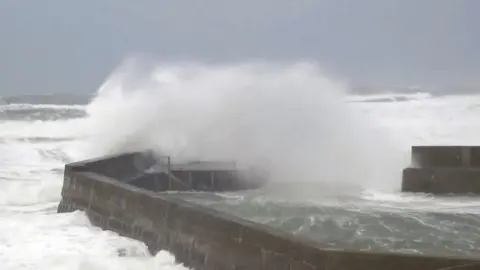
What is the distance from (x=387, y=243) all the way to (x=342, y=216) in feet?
5.95

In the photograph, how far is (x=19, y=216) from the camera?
9.12 m

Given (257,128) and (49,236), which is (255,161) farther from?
(49,236)

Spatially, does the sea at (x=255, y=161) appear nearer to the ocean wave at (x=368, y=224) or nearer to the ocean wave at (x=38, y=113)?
the ocean wave at (x=368, y=224)

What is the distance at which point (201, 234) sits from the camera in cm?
601

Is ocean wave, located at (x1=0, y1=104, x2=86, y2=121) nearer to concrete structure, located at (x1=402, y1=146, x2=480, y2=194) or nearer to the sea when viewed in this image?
the sea

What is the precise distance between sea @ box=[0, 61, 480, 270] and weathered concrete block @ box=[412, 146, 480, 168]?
0.78 m

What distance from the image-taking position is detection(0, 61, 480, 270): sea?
704cm

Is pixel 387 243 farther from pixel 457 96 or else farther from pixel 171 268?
pixel 457 96

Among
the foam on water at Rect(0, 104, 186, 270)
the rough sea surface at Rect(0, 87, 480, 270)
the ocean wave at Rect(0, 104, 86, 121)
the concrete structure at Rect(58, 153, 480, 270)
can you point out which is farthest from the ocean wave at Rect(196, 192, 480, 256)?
the ocean wave at Rect(0, 104, 86, 121)

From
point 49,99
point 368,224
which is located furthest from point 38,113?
point 368,224

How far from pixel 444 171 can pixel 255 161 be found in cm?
382

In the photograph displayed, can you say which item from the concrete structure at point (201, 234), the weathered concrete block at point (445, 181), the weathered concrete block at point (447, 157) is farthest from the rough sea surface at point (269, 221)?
the weathered concrete block at point (447, 157)

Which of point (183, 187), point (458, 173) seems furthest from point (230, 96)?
point (458, 173)

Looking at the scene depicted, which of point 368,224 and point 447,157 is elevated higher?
Result: point 447,157
